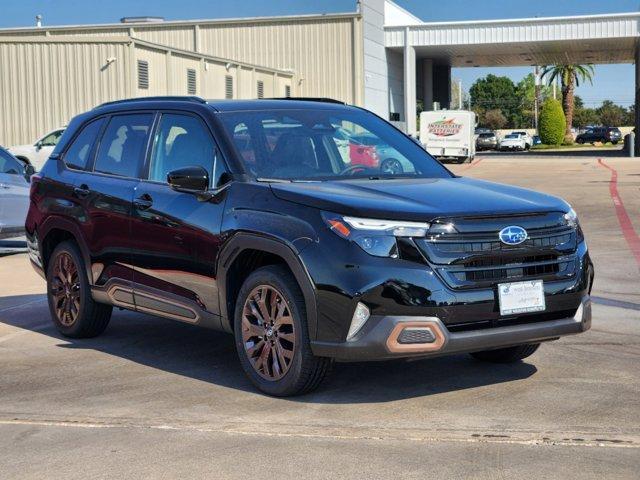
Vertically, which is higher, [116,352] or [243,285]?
[243,285]

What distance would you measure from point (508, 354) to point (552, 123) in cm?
7098

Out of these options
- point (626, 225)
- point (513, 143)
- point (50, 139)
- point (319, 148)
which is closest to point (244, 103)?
point (319, 148)

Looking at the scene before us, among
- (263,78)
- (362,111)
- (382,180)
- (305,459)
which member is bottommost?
(305,459)

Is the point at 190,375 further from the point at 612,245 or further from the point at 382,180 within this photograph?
the point at 612,245

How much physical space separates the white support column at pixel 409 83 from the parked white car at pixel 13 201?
39341 millimetres

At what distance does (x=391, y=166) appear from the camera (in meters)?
6.77

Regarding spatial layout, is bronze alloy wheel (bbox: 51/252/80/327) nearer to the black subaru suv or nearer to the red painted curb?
the black subaru suv

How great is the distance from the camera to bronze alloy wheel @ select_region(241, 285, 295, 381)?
581cm

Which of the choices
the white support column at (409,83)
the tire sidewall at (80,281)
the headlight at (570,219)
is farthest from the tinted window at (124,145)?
the white support column at (409,83)

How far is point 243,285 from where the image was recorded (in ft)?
19.8

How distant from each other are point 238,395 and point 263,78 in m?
37.8

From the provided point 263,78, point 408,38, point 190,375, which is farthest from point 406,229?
point 408,38

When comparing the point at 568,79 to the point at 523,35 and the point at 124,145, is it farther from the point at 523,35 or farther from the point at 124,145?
the point at 124,145

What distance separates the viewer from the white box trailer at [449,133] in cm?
4900
